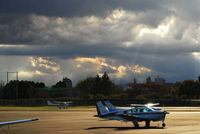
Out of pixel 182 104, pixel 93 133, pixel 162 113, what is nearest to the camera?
pixel 93 133

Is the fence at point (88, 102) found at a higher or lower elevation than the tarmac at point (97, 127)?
higher

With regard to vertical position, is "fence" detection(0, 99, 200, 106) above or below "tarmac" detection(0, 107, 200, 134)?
above

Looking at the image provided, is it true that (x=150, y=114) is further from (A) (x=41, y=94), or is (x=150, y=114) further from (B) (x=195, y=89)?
(A) (x=41, y=94)

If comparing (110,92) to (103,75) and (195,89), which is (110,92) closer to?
(103,75)

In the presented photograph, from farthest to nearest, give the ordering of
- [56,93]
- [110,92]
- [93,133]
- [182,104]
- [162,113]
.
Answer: [110,92], [56,93], [182,104], [162,113], [93,133]

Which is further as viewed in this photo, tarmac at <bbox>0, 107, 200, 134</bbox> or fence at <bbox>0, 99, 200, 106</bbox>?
fence at <bbox>0, 99, 200, 106</bbox>

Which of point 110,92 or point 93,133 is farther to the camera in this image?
point 110,92

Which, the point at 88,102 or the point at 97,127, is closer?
the point at 97,127

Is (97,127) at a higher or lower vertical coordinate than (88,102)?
lower

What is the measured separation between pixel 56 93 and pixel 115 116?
5286 inches

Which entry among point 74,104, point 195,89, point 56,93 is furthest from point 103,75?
point 74,104

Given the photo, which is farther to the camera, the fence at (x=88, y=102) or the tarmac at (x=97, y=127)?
the fence at (x=88, y=102)

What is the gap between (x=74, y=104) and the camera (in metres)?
114

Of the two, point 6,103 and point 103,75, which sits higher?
point 103,75
